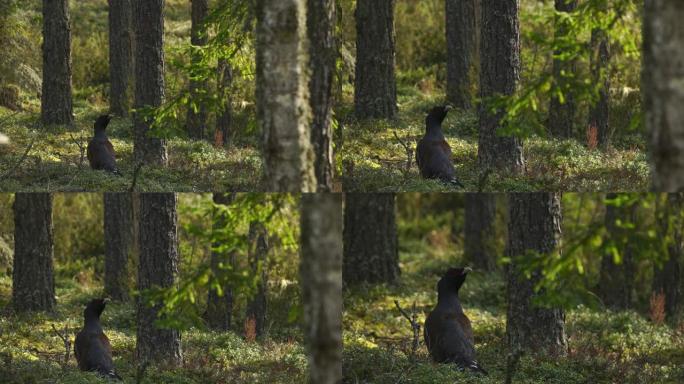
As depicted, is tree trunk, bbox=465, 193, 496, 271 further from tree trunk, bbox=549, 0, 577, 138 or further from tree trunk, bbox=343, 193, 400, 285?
tree trunk, bbox=549, 0, 577, 138

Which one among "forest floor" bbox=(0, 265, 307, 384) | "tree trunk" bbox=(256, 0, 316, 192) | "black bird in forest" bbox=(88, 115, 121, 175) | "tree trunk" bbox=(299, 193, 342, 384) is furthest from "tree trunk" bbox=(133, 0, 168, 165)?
"tree trunk" bbox=(299, 193, 342, 384)

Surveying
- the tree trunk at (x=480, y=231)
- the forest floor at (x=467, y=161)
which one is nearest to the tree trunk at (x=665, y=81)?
the forest floor at (x=467, y=161)

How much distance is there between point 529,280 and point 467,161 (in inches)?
71.6

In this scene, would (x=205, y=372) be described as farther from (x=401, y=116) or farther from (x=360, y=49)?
(x=360, y=49)

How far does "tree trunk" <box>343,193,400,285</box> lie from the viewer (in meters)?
17.5

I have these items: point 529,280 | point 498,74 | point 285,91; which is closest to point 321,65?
point 285,91

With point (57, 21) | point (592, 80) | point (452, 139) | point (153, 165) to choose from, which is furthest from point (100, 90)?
point (592, 80)

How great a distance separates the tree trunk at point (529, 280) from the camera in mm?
12234

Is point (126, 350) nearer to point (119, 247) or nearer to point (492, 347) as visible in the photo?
point (119, 247)

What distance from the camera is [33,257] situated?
39.2ft

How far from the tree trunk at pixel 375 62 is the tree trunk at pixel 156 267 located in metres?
3.44

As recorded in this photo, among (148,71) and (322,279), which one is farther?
(148,71)

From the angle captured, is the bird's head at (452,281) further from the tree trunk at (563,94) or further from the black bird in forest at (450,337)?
the tree trunk at (563,94)

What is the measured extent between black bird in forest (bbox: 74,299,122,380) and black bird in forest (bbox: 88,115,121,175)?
5.88 feet
